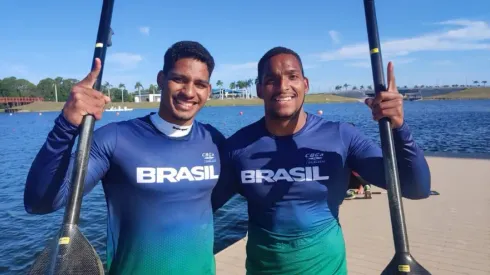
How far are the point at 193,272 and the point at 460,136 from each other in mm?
35419

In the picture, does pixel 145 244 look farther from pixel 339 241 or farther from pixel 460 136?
pixel 460 136

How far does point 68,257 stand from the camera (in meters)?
2.20

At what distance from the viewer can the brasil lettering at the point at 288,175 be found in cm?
306

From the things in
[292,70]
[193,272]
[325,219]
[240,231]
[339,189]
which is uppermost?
[292,70]

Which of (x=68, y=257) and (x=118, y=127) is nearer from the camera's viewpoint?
(x=68, y=257)

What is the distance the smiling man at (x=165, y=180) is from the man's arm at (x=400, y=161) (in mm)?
1131

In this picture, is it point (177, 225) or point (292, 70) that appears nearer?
point (177, 225)

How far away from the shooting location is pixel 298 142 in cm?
315

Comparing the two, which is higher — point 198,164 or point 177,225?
point 198,164

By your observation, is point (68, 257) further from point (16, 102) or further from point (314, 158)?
point (16, 102)

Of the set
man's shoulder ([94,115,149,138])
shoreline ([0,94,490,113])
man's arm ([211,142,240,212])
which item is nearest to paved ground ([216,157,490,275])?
man's arm ([211,142,240,212])

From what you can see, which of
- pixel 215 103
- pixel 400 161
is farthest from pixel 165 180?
pixel 215 103

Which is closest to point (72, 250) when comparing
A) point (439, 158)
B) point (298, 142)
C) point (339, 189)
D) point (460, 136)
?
point (298, 142)

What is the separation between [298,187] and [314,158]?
0.89ft
